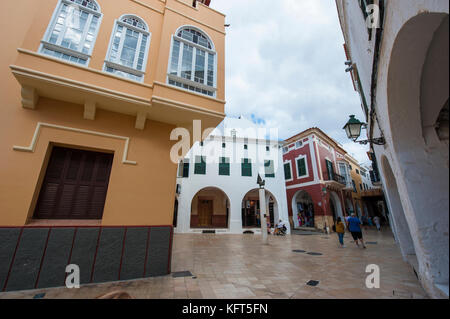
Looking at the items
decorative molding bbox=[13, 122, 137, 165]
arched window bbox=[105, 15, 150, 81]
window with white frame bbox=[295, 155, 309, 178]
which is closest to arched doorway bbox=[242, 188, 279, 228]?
window with white frame bbox=[295, 155, 309, 178]

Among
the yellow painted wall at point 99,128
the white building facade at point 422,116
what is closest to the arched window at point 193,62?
the yellow painted wall at point 99,128

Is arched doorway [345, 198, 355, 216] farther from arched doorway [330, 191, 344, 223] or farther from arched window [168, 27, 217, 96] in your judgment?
arched window [168, 27, 217, 96]

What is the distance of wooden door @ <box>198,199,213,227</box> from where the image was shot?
15634mm

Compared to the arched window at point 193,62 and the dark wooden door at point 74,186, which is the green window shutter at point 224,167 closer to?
the arched window at point 193,62

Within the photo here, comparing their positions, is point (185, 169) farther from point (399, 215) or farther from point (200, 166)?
point (399, 215)

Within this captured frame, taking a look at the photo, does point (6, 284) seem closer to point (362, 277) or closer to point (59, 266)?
point (59, 266)

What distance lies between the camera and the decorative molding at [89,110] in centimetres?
418

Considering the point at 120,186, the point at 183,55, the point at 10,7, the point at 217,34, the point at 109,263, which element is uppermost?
the point at 217,34

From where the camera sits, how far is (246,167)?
15.6 meters

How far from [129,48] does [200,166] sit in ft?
33.8

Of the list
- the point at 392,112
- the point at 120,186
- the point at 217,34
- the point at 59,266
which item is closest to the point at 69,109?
the point at 120,186

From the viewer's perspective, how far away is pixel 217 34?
6.07 m

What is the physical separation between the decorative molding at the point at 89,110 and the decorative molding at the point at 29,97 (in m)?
0.91
